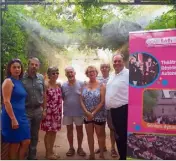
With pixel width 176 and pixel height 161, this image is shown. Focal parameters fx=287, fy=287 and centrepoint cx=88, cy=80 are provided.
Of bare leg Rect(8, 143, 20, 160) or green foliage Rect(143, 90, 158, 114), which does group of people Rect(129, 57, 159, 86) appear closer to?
green foliage Rect(143, 90, 158, 114)

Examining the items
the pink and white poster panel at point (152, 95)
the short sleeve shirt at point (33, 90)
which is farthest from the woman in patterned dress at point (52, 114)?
the pink and white poster panel at point (152, 95)

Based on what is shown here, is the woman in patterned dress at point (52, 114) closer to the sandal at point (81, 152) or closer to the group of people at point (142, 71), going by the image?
the sandal at point (81, 152)

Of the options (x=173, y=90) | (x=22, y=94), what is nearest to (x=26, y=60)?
(x=22, y=94)

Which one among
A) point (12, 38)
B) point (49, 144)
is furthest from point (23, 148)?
point (12, 38)

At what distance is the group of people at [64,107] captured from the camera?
3.16 m

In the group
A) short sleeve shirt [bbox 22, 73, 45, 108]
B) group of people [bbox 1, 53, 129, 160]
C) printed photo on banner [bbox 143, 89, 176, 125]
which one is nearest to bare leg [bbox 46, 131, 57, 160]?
group of people [bbox 1, 53, 129, 160]

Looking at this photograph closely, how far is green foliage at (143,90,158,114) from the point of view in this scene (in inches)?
119

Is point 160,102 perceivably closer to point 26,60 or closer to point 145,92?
point 145,92

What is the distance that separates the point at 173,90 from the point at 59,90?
130 cm

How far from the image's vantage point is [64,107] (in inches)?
135

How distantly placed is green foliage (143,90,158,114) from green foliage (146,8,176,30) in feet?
2.42

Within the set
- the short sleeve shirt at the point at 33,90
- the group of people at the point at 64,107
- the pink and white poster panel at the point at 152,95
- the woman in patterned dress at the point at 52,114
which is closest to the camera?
the pink and white poster panel at the point at 152,95

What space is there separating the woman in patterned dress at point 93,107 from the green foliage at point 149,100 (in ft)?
1.74

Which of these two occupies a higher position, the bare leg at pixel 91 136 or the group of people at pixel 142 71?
the group of people at pixel 142 71
